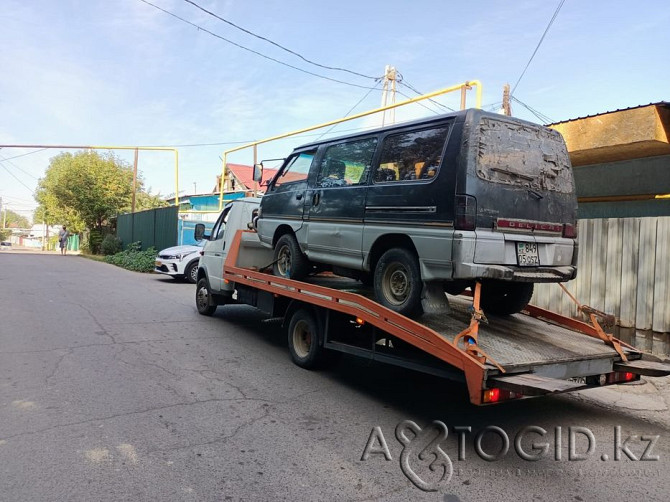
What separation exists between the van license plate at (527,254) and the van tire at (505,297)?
2.96ft

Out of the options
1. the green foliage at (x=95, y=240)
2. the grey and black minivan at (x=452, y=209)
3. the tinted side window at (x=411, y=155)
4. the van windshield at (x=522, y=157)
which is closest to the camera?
the grey and black minivan at (x=452, y=209)

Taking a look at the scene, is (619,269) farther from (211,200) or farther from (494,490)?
(211,200)

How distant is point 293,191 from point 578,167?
6959 mm

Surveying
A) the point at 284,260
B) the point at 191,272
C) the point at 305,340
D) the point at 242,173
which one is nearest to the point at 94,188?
the point at 242,173

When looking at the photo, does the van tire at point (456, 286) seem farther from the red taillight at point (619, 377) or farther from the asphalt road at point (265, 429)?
the red taillight at point (619, 377)

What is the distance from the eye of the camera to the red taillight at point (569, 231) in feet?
16.4

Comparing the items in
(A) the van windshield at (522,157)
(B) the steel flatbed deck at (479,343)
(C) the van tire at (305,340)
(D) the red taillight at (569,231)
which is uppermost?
(A) the van windshield at (522,157)

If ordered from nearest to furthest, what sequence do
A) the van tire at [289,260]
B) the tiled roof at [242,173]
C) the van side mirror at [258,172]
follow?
the van tire at [289,260] < the van side mirror at [258,172] < the tiled roof at [242,173]

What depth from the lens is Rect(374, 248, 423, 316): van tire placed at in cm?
476

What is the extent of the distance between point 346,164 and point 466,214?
6.72 ft

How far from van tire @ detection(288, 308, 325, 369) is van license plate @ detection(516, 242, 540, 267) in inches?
97.4

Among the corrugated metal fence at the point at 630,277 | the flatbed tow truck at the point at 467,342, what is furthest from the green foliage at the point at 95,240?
the corrugated metal fence at the point at 630,277

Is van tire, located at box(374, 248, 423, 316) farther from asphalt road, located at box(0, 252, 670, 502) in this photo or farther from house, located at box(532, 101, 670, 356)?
house, located at box(532, 101, 670, 356)

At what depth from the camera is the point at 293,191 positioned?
6.83m
